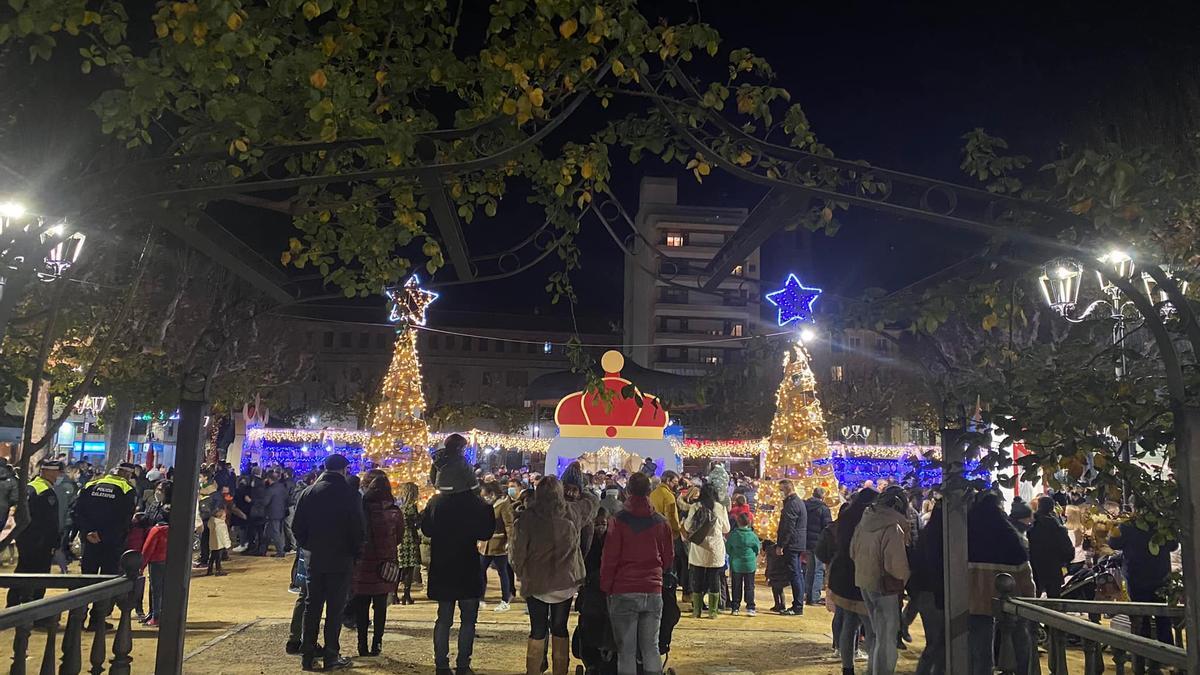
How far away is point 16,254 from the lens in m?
3.15

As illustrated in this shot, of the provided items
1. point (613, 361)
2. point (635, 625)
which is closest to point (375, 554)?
point (635, 625)

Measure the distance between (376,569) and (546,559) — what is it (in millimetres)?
2302

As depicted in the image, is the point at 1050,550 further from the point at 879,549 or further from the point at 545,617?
the point at 545,617

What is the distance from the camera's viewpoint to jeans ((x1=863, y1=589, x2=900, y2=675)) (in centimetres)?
707

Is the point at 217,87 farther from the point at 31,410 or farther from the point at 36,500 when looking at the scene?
the point at 36,500

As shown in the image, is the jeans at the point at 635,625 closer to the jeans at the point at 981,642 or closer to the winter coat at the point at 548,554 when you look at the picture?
the winter coat at the point at 548,554

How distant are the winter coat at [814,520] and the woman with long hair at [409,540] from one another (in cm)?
581

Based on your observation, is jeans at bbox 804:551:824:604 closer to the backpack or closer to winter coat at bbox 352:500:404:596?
the backpack

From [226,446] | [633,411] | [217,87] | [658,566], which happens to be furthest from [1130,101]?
[226,446]

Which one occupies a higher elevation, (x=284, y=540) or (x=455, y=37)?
(x=455, y=37)

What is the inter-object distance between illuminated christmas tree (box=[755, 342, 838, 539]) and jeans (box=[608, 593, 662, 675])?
34.4 ft

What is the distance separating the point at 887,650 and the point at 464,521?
3.76 m

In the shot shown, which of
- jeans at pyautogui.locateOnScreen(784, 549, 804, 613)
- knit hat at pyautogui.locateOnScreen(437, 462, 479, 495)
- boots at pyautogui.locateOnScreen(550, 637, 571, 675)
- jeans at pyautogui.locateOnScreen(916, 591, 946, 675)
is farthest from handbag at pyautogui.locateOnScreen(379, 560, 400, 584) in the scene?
jeans at pyautogui.locateOnScreen(784, 549, 804, 613)

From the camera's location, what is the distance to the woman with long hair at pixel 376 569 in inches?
333
